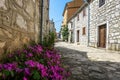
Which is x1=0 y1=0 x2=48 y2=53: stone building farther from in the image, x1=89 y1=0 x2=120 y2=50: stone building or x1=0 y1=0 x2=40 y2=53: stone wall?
x1=89 y1=0 x2=120 y2=50: stone building

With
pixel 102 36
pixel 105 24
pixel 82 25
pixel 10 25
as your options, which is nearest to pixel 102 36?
pixel 102 36

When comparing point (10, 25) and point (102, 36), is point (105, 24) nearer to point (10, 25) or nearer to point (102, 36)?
point (102, 36)

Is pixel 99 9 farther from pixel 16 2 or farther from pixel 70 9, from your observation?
pixel 70 9

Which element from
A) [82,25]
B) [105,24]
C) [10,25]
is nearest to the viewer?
[10,25]

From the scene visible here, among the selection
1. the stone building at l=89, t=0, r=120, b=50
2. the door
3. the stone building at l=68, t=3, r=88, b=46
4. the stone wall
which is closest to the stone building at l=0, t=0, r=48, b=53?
the stone wall

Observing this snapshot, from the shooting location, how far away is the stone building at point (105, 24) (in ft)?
30.1

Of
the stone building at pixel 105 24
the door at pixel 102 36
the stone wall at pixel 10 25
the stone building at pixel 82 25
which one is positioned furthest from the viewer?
the stone building at pixel 82 25

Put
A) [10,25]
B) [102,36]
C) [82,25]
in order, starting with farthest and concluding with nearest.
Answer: [82,25]
[102,36]
[10,25]

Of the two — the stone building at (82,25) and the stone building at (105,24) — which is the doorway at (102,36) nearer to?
the stone building at (105,24)

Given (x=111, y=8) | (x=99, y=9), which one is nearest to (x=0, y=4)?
(x=111, y=8)

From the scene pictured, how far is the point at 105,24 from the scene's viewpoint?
441 inches

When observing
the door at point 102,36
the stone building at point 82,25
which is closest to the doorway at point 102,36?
the door at point 102,36

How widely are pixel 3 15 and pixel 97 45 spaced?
11.0 metres

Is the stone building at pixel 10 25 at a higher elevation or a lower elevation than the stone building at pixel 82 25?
lower
